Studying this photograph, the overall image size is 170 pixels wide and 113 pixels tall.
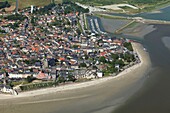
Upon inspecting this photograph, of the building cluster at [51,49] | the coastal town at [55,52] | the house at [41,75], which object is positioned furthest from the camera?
the building cluster at [51,49]

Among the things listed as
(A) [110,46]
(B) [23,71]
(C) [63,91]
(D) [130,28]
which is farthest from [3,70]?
(D) [130,28]

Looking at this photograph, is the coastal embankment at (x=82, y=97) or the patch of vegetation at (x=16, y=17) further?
the patch of vegetation at (x=16, y=17)

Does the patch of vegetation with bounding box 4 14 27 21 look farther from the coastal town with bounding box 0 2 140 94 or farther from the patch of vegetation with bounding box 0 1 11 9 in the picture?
the patch of vegetation with bounding box 0 1 11 9

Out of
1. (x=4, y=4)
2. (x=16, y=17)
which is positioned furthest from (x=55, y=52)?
(x=4, y=4)

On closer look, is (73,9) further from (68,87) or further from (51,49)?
(68,87)

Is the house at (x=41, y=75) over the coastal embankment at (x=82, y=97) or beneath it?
over

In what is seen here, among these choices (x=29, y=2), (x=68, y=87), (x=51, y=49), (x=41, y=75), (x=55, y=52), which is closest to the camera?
(x=68, y=87)

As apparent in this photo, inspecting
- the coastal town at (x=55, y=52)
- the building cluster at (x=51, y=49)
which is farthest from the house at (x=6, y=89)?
the building cluster at (x=51, y=49)

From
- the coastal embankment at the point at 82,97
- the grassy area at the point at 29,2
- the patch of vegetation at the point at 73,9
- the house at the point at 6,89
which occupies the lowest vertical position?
the coastal embankment at the point at 82,97

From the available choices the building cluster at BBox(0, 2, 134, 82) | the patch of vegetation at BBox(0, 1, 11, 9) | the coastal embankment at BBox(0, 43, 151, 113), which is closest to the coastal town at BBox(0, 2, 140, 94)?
the building cluster at BBox(0, 2, 134, 82)

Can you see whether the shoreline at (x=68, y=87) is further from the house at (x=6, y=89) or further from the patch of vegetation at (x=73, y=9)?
the patch of vegetation at (x=73, y=9)
